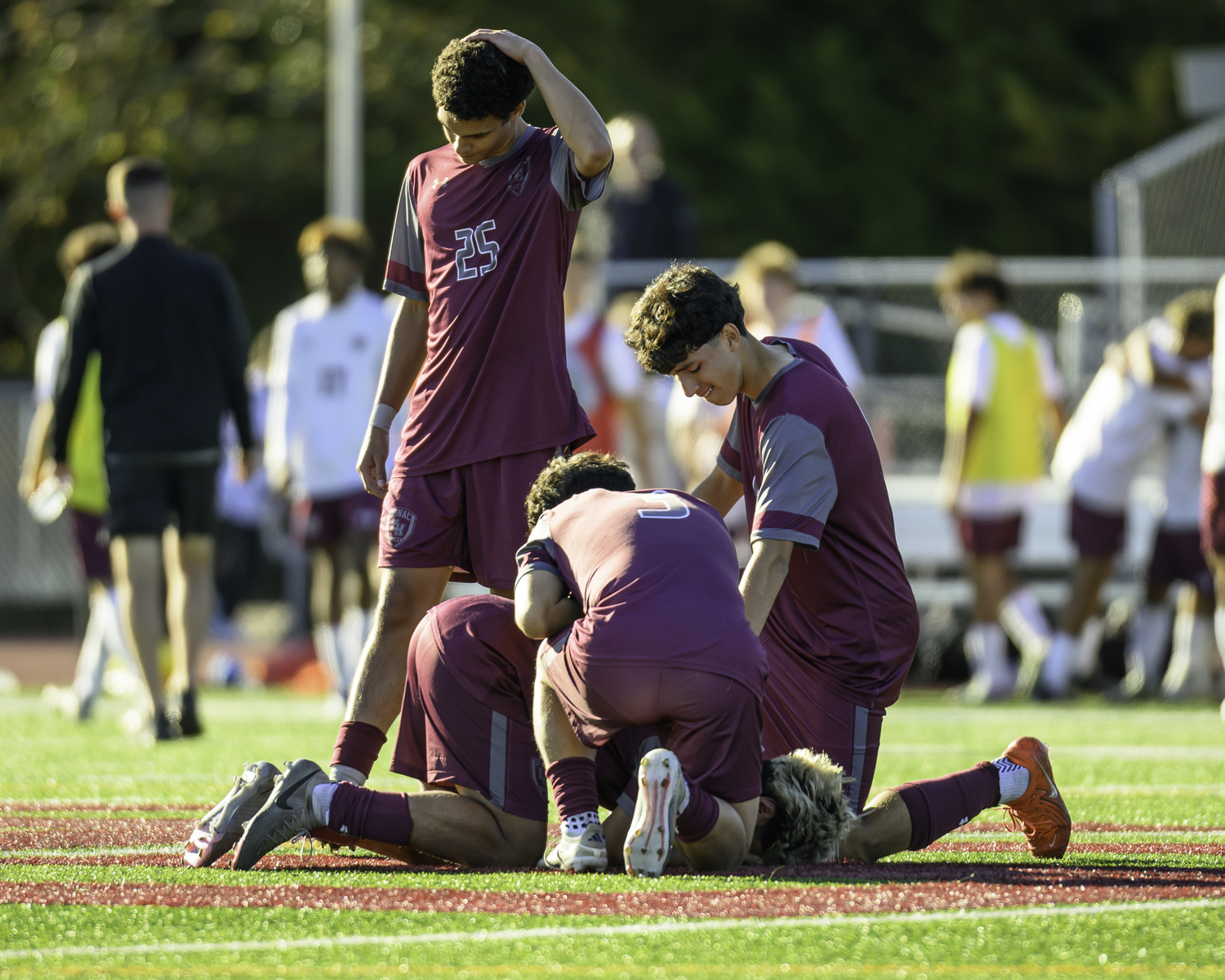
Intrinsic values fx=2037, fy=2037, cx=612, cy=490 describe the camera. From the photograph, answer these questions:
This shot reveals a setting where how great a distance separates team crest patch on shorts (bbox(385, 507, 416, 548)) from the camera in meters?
5.61

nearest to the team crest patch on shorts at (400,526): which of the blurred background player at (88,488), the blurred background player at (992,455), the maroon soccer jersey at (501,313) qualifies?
the maroon soccer jersey at (501,313)

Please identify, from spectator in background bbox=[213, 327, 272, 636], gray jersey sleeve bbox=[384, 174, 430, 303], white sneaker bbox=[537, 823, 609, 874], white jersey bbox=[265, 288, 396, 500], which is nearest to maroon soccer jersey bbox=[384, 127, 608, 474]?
gray jersey sleeve bbox=[384, 174, 430, 303]

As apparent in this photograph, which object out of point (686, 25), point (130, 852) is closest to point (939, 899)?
point (130, 852)

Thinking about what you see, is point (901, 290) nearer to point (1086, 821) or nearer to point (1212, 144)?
point (1212, 144)

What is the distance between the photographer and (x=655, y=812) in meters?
4.61

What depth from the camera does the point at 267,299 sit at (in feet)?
86.9

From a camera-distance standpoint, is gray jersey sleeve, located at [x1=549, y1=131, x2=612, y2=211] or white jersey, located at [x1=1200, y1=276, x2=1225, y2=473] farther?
white jersey, located at [x1=1200, y1=276, x2=1225, y2=473]

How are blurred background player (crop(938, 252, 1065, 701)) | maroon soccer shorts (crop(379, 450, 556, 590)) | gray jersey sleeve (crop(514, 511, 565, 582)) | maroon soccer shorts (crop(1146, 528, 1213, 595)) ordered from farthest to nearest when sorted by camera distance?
blurred background player (crop(938, 252, 1065, 701))
maroon soccer shorts (crop(1146, 528, 1213, 595))
maroon soccer shorts (crop(379, 450, 556, 590))
gray jersey sleeve (crop(514, 511, 565, 582))

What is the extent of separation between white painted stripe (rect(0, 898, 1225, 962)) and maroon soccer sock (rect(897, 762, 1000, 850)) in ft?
2.74

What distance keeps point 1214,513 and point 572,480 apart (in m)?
5.42

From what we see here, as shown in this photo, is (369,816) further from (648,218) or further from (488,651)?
(648,218)

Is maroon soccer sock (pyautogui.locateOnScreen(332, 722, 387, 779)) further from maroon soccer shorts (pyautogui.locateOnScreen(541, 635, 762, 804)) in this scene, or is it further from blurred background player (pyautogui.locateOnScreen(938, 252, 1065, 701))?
blurred background player (pyautogui.locateOnScreen(938, 252, 1065, 701))

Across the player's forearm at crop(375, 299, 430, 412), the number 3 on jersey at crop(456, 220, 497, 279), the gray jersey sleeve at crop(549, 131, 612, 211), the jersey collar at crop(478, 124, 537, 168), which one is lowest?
the player's forearm at crop(375, 299, 430, 412)

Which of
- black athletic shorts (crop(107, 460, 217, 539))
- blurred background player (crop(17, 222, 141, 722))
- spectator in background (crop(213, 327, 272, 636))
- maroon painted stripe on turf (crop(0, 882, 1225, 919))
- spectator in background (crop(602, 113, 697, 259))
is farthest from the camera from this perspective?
spectator in background (crop(213, 327, 272, 636))
